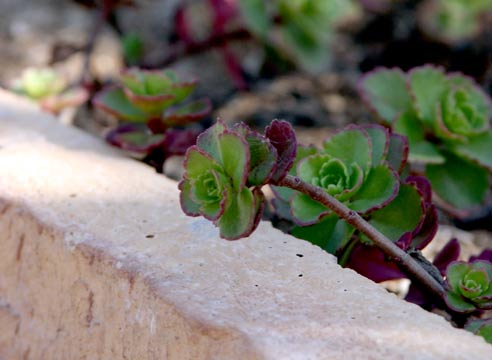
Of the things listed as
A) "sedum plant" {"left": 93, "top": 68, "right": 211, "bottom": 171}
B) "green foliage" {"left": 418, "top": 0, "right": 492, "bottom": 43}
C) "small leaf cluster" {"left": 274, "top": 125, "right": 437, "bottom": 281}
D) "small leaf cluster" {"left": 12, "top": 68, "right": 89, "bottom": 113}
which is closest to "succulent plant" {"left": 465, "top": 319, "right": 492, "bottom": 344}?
"small leaf cluster" {"left": 274, "top": 125, "right": 437, "bottom": 281}

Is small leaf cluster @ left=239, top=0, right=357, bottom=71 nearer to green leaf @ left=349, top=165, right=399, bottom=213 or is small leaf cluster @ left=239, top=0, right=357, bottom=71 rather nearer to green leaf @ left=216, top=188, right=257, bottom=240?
green leaf @ left=349, top=165, right=399, bottom=213

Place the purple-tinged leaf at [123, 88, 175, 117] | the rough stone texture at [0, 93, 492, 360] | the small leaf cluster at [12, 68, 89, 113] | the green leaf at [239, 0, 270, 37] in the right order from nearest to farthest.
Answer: the rough stone texture at [0, 93, 492, 360] < the purple-tinged leaf at [123, 88, 175, 117] < the small leaf cluster at [12, 68, 89, 113] < the green leaf at [239, 0, 270, 37]

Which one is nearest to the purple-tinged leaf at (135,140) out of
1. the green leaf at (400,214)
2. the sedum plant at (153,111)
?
the sedum plant at (153,111)

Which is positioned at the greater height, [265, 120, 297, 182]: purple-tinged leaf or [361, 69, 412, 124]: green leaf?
[265, 120, 297, 182]: purple-tinged leaf

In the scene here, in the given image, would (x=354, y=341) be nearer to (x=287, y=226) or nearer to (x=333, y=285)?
(x=333, y=285)

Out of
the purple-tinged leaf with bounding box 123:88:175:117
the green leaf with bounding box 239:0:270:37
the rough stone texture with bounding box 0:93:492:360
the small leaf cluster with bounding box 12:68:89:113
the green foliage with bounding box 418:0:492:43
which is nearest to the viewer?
the rough stone texture with bounding box 0:93:492:360

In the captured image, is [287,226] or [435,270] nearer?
[435,270]

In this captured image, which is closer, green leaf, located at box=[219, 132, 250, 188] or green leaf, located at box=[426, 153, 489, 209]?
green leaf, located at box=[219, 132, 250, 188]

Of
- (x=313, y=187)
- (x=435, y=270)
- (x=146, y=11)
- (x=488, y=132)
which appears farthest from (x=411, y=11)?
(x=313, y=187)
